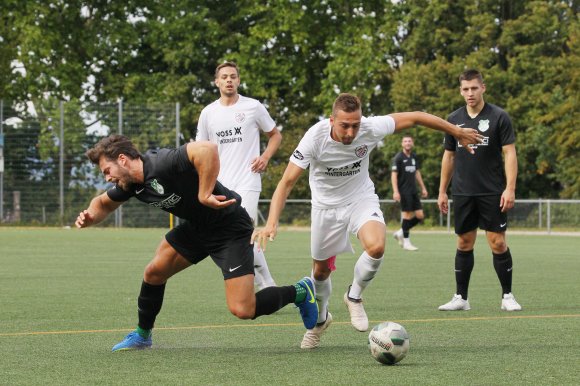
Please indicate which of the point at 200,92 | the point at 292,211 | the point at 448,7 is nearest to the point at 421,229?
the point at 292,211

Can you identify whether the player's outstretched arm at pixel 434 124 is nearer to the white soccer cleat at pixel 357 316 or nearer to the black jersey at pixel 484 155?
the white soccer cleat at pixel 357 316

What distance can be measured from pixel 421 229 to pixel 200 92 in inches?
570

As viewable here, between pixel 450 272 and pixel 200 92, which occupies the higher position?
pixel 200 92

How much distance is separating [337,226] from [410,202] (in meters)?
14.3

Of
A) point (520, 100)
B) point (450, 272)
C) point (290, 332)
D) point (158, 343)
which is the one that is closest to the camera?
point (158, 343)

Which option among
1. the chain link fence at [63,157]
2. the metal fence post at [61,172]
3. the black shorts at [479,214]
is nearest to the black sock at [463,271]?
the black shorts at [479,214]

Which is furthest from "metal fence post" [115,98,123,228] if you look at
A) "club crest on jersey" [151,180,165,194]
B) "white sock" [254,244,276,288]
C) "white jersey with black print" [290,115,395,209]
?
"club crest on jersey" [151,180,165,194]

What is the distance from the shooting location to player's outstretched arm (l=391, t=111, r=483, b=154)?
812cm

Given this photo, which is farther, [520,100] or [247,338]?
[520,100]

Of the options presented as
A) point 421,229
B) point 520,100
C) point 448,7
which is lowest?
point 421,229

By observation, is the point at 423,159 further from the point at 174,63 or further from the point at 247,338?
the point at 247,338

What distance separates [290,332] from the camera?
28.2 ft

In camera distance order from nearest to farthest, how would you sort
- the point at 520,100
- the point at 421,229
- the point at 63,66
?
the point at 421,229, the point at 520,100, the point at 63,66

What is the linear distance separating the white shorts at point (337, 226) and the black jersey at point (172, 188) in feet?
4.07
